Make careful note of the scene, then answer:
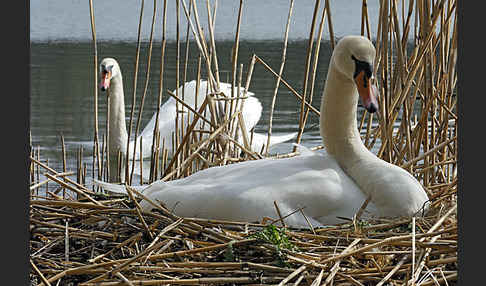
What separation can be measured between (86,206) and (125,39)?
1954 cm

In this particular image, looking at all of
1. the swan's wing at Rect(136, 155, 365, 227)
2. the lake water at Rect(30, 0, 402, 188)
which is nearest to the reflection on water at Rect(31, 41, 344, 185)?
the lake water at Rect(30, 0, 402, 188)

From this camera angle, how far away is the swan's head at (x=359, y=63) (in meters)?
2.81

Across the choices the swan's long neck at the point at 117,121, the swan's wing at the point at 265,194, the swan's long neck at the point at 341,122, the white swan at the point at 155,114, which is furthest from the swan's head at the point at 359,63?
the swan's long neck at the point at 117,121

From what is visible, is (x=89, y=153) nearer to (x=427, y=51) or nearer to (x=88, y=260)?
(x=427, y=51)

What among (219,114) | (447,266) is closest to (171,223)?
(447,266)

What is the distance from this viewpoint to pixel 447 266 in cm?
233

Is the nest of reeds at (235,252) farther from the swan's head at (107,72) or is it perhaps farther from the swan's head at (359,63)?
the swan's head at (107,72)

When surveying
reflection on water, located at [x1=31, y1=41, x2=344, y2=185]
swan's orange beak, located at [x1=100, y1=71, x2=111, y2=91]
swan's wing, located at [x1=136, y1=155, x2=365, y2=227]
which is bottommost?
reflection on water, located at [x1=31, y1=41, x2=344, y2=185]

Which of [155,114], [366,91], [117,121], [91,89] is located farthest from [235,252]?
[91,89]

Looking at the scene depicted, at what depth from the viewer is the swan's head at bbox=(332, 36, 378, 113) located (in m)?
2.81

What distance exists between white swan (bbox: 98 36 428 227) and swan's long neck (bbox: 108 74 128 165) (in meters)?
3.45

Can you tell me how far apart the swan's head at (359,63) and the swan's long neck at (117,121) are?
3.56 metres

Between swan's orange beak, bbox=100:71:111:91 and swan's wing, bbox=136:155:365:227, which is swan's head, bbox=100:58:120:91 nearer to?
swan's orange beak, bbox=100:71:111:91

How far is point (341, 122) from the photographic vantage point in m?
3.24
